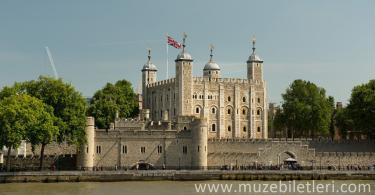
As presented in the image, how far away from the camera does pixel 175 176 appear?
64.3 meters

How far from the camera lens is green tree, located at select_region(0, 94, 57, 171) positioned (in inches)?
2463

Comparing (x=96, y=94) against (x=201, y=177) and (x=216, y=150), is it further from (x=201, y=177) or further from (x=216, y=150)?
(x=201, y=177)

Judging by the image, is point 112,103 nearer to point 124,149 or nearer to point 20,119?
point 124,149

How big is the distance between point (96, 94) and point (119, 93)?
3.21 metres

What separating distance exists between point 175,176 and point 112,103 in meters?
29.4

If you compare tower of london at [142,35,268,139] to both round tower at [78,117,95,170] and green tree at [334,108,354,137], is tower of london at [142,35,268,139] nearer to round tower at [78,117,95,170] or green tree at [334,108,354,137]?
green tree at [334,108,354,137]

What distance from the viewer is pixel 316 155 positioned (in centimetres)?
7531

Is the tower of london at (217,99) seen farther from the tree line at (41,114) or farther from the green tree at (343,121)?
the tree line at (41,114)

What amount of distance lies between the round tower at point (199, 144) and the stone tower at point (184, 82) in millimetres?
18413

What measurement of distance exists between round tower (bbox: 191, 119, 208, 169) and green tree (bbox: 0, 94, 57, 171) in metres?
14.1

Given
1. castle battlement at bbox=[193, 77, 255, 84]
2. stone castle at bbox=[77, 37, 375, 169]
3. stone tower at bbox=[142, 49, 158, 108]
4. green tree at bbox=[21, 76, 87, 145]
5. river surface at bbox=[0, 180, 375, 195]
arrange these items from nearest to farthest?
river surface at bbox=[0, 180, 375, 195]
green tree at bbox=[21, 76, 87, 145]
stone castle at bbox=[77, 37, 375, 169]
castle battlement at bbox=[193, 77, 255, 84]
stone tower at bbox=[142, 49, 158, 108]

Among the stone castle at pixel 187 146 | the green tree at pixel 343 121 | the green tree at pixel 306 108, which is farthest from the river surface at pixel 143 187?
the green tree at pixel 306 108

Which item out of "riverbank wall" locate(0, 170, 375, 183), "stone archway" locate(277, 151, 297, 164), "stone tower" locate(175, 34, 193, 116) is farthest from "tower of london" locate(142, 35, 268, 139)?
"riverbank wall" locate(0, 170, 375, 183)

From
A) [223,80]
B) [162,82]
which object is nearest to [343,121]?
[223,80]
